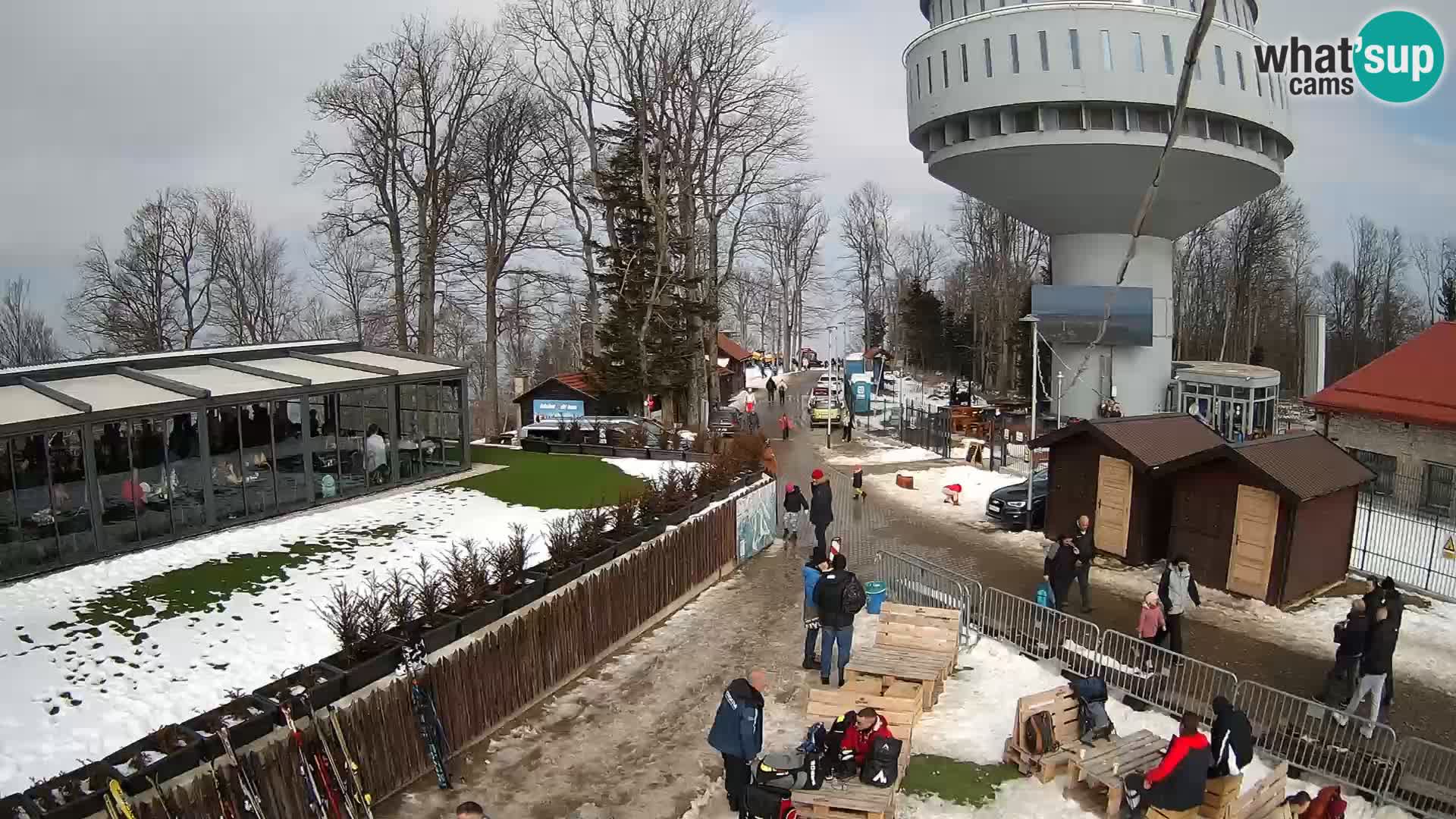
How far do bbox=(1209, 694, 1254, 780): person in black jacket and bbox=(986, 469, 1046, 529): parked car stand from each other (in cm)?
1197

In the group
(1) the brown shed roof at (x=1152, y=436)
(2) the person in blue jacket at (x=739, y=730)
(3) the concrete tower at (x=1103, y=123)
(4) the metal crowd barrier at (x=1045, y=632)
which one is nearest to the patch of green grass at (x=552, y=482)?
(4) the metal crowd barrier at (x=1045, y=632)

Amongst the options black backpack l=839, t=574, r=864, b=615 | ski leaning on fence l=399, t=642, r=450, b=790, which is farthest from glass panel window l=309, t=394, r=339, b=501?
black backpack l=839, t=574, r=864, b=615

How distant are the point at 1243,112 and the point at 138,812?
3400cm

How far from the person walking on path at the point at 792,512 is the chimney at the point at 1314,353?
23.8m

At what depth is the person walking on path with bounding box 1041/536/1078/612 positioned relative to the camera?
45.1 feet

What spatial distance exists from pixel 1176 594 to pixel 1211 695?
1.60 m

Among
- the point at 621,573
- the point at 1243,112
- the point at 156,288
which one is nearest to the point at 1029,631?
the point at 621,573

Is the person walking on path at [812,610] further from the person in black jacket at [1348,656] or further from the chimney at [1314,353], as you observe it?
the chimney at [1314,353]

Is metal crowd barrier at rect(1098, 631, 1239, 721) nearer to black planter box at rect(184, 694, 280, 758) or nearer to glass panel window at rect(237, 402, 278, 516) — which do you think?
black planter box at rect(184, 694, 280, 758)

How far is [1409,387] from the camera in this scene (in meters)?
23.5

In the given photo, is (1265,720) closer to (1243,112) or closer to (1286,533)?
(1286,533)

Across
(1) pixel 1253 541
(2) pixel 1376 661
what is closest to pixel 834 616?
(2) pixel 1376 661

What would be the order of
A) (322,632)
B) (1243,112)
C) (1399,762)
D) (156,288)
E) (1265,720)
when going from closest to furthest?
1. (1399,762)
2. (1265,720)
3. (322,632)
4. (1243,112)
5. (156,288)

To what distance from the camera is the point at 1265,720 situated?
35.1 ft
